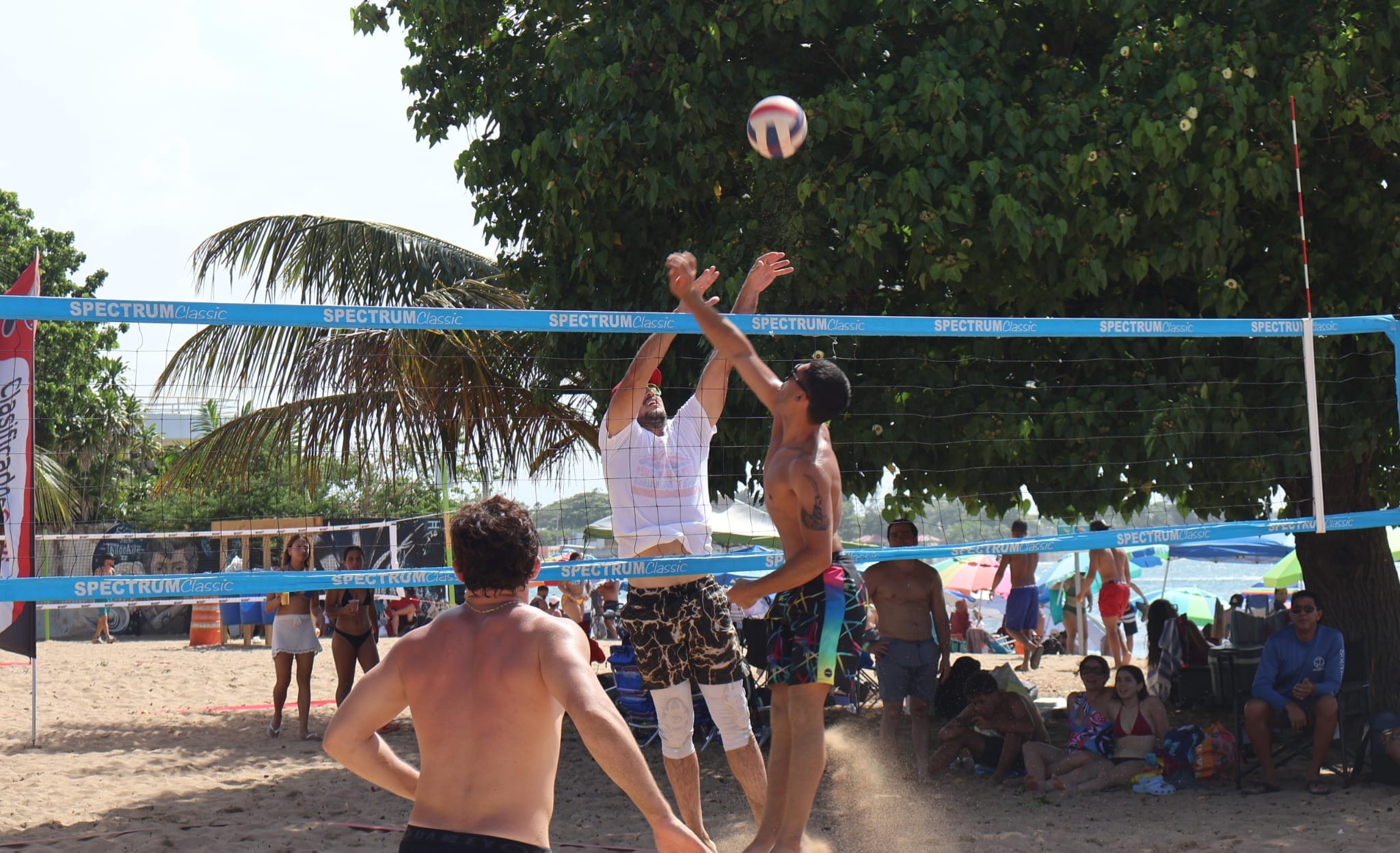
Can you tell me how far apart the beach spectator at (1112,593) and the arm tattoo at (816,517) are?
25.7ft

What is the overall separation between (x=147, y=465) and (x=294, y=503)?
13.9 feet

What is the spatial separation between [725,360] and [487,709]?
2.27 metres

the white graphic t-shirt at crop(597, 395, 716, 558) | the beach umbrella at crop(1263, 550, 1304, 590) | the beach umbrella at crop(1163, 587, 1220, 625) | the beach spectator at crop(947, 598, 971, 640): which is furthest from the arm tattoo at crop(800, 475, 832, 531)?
the beach umbrella at crop(1163, 587, 1220, 625)

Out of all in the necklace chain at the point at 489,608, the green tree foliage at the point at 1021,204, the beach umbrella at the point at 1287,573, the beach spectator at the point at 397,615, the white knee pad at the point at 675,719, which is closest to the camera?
the necklace chain at the point at 489,608

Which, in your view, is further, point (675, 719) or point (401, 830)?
point (401, 830)

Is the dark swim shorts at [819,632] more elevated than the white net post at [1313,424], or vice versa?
the white net post at [1313,424]

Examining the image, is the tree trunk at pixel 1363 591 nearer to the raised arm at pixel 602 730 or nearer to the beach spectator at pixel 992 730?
the beach spectator at pixel 992 730

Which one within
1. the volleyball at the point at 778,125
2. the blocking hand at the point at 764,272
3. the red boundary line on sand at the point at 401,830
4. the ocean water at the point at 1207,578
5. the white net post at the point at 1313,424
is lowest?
the ocean water at the point at 1207,578

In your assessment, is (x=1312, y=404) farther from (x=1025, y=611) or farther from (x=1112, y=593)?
(x=1025, y=611)

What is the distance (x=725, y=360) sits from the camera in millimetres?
4484

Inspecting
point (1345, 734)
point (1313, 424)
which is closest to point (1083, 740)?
point (1345, 734)

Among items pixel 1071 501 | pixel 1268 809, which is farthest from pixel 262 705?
Answer: pixel 1268 809

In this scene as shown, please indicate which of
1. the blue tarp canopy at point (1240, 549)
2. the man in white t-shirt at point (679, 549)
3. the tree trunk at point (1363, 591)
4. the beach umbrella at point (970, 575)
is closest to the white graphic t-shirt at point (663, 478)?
the man in white t-shirt at point (679, 549)

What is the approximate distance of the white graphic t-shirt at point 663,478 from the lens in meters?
4.62
